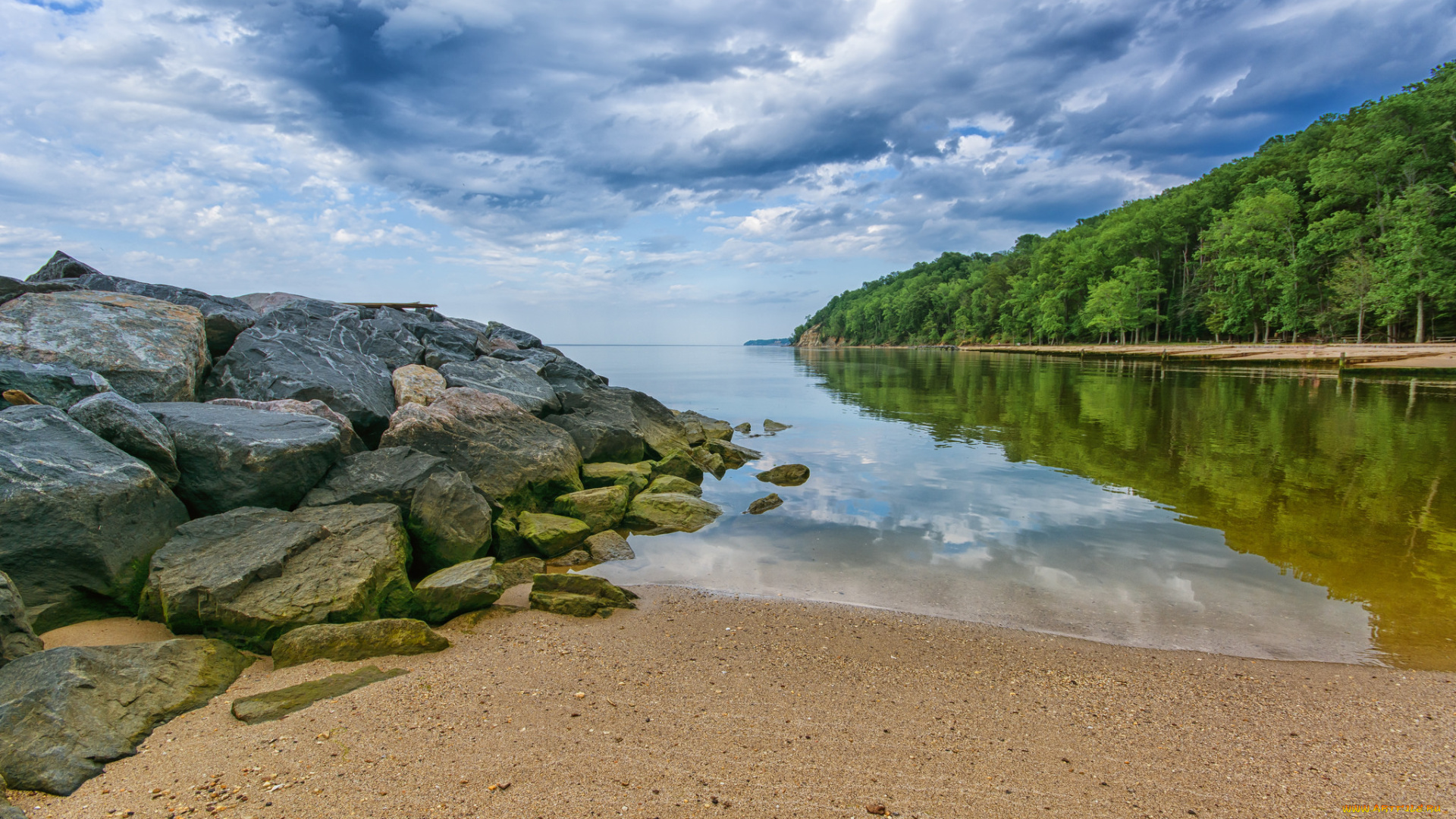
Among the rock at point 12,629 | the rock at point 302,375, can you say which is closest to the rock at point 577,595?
the rock at point 12,629

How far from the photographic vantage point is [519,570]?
6863mm

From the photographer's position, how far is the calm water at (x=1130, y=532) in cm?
582

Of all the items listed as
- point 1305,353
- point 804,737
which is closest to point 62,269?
point 804,737

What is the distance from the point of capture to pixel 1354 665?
4.76m

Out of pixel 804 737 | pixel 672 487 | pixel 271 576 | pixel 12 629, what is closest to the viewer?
pixel 804 737

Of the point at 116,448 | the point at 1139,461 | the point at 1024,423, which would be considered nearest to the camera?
the point at 116,448

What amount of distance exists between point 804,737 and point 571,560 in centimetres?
468

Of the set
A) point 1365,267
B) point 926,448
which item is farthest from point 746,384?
point 1365,267

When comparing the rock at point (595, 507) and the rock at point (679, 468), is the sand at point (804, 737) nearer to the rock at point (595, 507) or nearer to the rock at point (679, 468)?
the rock at point (595, 507)

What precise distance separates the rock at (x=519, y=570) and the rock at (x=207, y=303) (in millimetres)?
7639

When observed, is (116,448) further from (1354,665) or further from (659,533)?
(1354,665)

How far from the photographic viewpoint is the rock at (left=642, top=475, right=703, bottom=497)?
10.3m

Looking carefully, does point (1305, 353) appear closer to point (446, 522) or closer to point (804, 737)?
point (804, 737)

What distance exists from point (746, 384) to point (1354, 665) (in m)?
40.0
